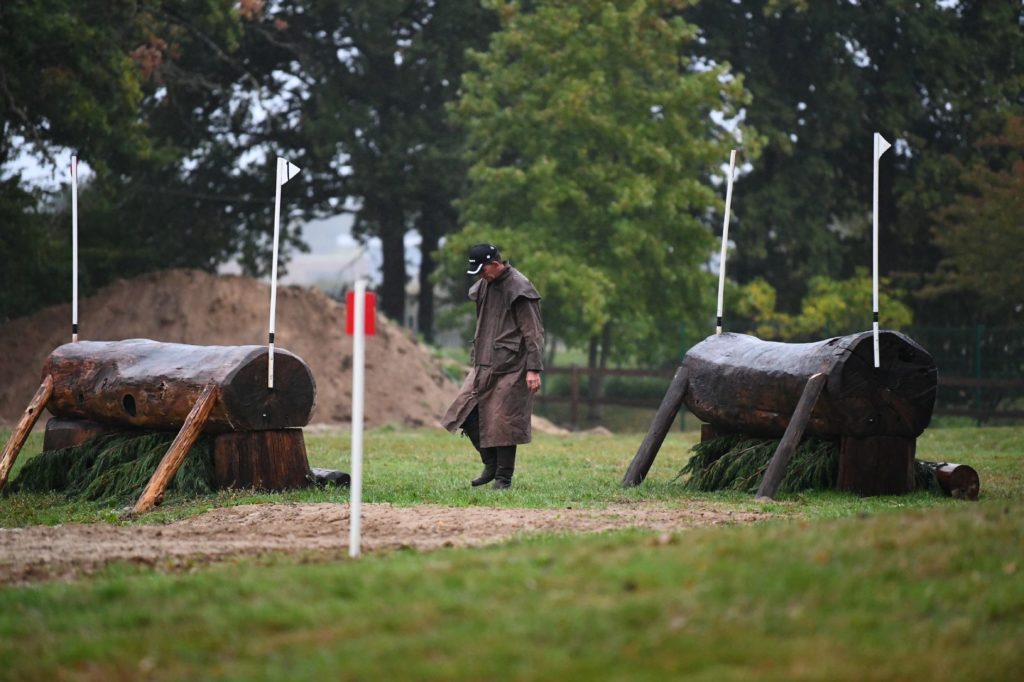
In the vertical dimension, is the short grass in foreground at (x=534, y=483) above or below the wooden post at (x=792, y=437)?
below

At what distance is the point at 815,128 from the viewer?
38.7m

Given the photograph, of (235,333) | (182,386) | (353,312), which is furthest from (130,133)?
(353,312)

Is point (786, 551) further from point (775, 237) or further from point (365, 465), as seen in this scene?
point (775, 237)

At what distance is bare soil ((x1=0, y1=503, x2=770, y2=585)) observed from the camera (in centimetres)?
836

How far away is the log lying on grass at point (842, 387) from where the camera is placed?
39.7 ft

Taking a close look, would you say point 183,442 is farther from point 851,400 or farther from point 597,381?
point 597,381

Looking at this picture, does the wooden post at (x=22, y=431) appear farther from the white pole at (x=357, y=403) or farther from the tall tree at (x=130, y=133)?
the tall tree at (x=130, y=133)

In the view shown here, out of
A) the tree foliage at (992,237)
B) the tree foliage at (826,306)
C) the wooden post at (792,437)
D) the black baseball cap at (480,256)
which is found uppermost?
the tree foliage at (992,237)

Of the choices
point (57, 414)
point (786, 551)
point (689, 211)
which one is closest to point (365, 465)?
point (57, 414)

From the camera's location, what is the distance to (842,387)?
12.0m

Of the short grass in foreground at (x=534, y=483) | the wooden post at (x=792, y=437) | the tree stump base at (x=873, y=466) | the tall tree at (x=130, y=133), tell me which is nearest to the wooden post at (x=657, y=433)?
the short grass in foreground at (x=534, y=483)

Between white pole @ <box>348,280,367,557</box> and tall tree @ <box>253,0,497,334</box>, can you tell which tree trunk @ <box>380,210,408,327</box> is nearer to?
tall tree @ <box>253,0,497,334</box>

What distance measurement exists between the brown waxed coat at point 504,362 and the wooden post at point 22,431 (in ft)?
13.3

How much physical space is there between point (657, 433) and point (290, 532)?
492 cm
